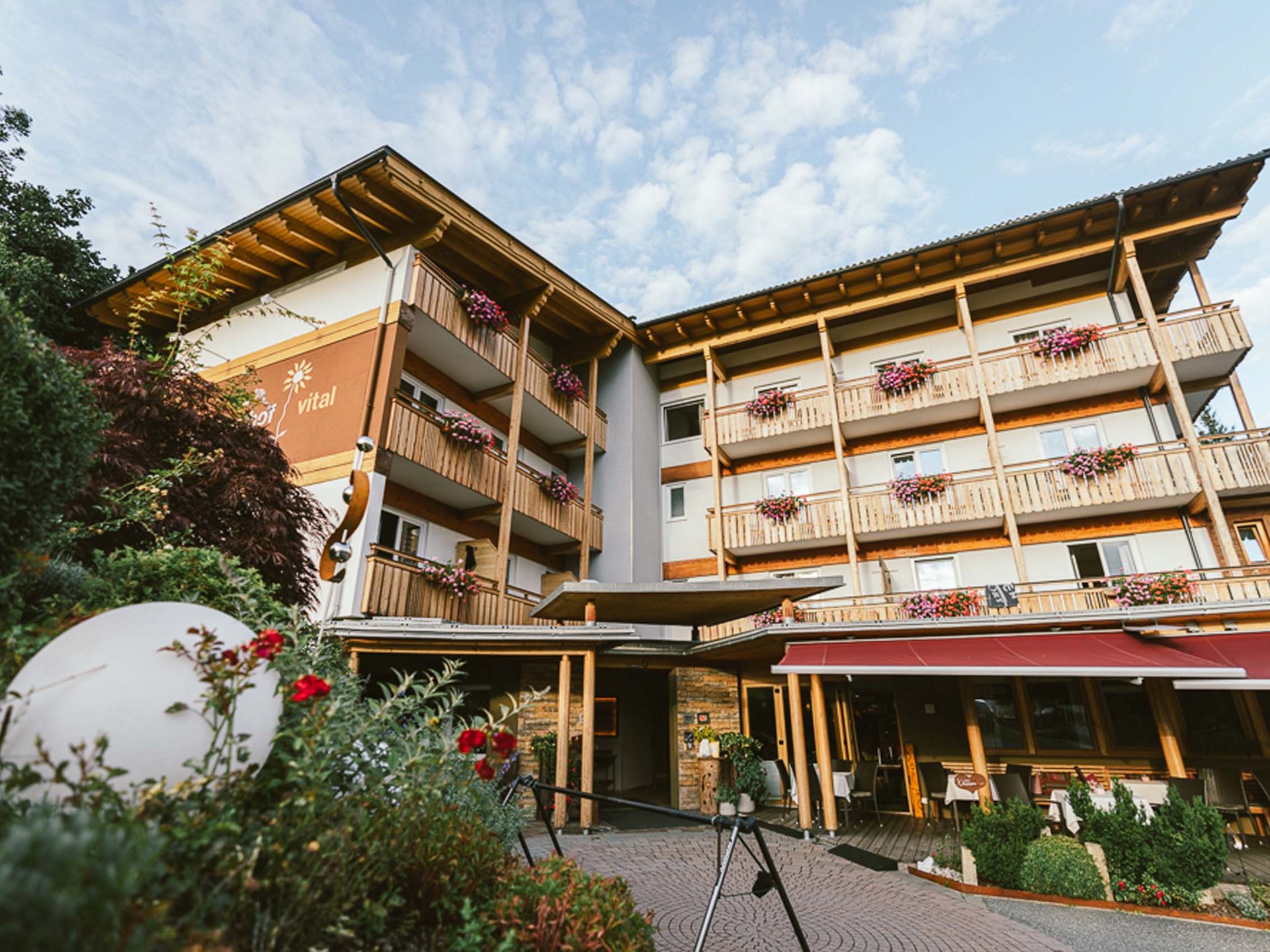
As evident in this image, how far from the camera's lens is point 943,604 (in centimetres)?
1382

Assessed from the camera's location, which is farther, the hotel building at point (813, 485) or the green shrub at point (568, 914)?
the hotel building at point (813, 485)

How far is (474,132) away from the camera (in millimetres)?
12398

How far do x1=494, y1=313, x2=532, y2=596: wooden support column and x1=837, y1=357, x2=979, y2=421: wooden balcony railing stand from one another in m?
8.75

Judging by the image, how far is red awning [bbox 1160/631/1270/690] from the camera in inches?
333

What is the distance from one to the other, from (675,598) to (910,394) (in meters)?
9.56

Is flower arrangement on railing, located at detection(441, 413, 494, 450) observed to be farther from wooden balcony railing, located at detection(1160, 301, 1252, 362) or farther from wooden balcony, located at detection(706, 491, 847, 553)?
wooden balcony railing, located at detection(1160, 301, 1252, 362)

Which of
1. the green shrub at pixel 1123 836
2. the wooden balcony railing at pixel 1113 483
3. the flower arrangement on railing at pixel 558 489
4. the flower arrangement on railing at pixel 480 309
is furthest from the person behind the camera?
the flower arrangement on railing at pixel 558 489

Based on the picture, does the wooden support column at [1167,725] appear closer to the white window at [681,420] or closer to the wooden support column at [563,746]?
the wooden support column at [563,746]

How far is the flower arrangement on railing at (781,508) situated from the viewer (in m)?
16.5

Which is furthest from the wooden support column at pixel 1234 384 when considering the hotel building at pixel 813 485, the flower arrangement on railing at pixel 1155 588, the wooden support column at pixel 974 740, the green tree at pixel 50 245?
the green tree at pixel 50 245

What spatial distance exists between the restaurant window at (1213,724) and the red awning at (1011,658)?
152 inches

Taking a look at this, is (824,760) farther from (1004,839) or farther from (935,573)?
(935,573)

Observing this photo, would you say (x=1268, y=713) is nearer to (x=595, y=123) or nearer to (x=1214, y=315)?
(x=1214, y=315)

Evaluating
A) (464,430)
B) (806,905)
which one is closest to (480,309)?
(464,430)
